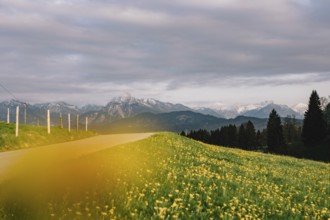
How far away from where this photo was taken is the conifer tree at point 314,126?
112062 mm

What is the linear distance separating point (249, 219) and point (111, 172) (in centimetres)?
465

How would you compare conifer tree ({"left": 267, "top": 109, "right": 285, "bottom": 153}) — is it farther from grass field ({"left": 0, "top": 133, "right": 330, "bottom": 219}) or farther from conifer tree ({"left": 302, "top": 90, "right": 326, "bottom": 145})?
grass field ({"left": 0, "top": 133, "right": 330, "bottom": 219})

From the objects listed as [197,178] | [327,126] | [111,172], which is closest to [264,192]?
[197,178]

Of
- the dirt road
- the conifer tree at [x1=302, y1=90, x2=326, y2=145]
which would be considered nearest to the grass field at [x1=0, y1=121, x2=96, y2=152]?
the dirt road

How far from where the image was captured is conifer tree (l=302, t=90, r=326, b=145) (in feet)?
368

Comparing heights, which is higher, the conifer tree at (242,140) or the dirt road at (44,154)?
the dirt road at (44,154)

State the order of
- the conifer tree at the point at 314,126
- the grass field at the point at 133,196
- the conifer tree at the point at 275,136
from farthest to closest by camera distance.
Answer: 1. the conifer tree at the point at 275,136
2. the conifer tree at the point at 314,126
3. the grass field at the point at 133,196

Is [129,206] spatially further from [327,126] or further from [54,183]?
[327,126]

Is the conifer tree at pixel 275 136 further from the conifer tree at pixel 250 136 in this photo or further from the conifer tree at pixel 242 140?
the conifer tree at pixel 242 140

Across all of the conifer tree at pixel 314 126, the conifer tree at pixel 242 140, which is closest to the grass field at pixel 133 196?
the conifer tree at pixel 314 126

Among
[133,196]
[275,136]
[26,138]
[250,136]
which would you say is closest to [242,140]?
[250,136]

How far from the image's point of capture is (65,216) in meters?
8.02

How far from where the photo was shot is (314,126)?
112562 mm

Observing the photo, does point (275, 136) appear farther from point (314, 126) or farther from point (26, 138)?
point (26, 138)
